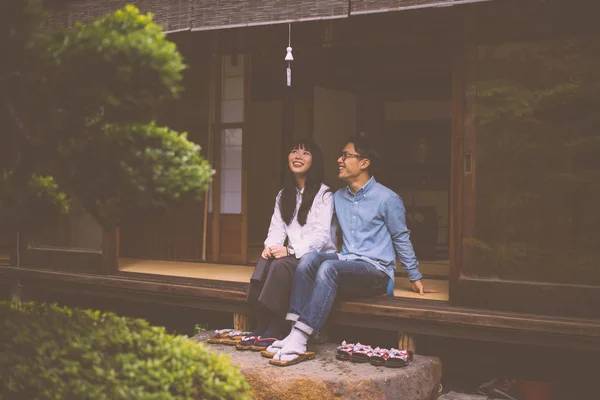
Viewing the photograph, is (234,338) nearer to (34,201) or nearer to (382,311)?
(382,311)

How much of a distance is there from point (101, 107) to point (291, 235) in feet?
8.95

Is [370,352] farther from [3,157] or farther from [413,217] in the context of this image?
[413,217]

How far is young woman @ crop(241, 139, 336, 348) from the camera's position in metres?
5.28

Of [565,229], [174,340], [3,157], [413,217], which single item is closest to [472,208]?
[565,229]

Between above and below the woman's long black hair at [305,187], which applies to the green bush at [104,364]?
below

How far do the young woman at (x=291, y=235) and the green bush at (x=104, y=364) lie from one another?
5.70 feet

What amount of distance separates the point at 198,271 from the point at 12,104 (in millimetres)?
4156

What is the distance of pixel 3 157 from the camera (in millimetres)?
3627

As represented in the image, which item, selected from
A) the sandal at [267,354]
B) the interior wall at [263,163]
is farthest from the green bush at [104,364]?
the interior wall at [263,163]

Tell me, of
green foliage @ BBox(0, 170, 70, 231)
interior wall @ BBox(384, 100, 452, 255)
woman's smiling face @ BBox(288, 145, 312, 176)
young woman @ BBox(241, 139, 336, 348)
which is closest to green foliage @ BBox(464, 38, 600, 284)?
young woman @ BBox(241, 139, 336, 348)

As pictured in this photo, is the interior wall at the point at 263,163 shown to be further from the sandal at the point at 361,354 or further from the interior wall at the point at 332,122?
the sandal at the point at 361,354

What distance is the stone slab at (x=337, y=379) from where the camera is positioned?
454 centimetres

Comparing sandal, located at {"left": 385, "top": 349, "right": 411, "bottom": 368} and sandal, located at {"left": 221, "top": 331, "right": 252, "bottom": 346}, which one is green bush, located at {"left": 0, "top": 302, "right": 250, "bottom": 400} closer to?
sandal, located at {"left": 385, "top": 349, "right": 411, "bottom": 368}

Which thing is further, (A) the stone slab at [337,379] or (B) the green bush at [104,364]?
(A) the stone slab at [337,379]
